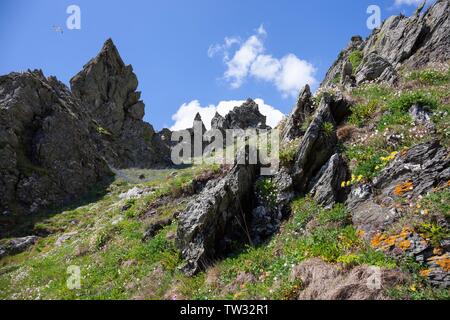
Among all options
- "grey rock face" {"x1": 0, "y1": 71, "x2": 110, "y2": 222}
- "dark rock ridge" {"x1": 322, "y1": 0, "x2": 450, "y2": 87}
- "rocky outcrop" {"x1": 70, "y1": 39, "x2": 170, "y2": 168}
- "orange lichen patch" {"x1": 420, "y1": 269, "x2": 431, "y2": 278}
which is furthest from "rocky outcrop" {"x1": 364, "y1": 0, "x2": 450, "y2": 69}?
"rocky outcrop" {"x1": 70, "y1": 39, "x2": 170, "y2": 168}

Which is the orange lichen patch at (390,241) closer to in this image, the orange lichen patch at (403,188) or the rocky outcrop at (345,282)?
the rocky outcrop at (345,282)

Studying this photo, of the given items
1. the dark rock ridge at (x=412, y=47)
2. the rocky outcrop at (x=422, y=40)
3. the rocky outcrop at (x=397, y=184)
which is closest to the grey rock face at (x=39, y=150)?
the dark rock ridge at (x=412, y=47)

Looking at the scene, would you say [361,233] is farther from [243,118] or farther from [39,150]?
[243,118]

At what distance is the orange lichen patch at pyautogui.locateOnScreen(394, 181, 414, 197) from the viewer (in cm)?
1032

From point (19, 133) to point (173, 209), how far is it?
88.2ft

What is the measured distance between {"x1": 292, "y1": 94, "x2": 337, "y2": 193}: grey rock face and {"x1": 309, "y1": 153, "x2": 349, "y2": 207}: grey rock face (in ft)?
1.29

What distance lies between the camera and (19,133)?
3666 centimetres

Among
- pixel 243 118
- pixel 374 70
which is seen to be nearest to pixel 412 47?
pixel 374 70

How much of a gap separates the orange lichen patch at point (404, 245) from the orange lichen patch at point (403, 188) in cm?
203

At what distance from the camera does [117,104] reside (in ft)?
212

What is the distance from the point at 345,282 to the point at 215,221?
5084 millimetres
